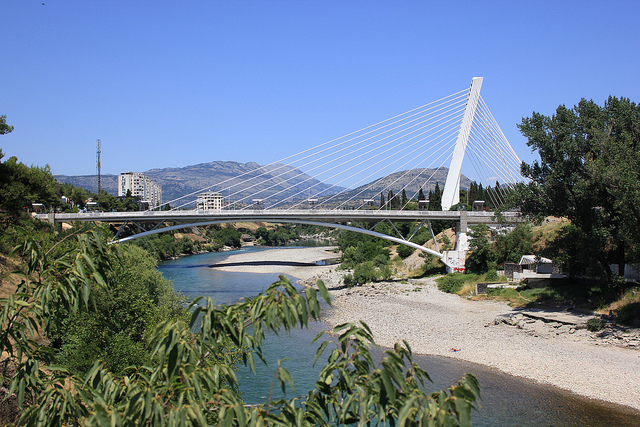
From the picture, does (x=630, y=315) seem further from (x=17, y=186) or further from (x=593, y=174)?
(x=17, y=186)

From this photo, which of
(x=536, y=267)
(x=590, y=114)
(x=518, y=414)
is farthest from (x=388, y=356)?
(x=536, y=267)

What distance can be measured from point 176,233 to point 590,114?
2534 inches

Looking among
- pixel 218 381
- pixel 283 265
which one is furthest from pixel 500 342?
pixel 283 265

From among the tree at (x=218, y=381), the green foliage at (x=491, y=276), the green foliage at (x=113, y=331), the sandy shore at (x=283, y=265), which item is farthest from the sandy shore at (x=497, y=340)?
the sandy shore at (x=283, y=265)

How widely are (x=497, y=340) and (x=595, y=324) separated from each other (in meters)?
3.60

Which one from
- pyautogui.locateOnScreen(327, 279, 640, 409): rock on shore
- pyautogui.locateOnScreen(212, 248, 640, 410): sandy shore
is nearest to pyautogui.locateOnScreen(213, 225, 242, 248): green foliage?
pyautogui.locateOnScreen(212, 248, 640, 410): sandy shore

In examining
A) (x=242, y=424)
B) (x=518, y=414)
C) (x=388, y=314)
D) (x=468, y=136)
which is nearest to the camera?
(x=242, y=424)

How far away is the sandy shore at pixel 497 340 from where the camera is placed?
14.4 meters

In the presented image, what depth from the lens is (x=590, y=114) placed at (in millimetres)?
20906

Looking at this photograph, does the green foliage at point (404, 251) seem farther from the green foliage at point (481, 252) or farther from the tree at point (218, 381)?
the tree at point (218, 381)

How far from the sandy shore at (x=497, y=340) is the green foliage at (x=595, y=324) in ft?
0.91

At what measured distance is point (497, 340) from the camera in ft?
61.9

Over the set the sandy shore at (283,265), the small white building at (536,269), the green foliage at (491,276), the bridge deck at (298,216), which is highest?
the bridge deck at (298,216)

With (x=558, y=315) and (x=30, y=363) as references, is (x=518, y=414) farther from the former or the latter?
(x=30, y=363)
